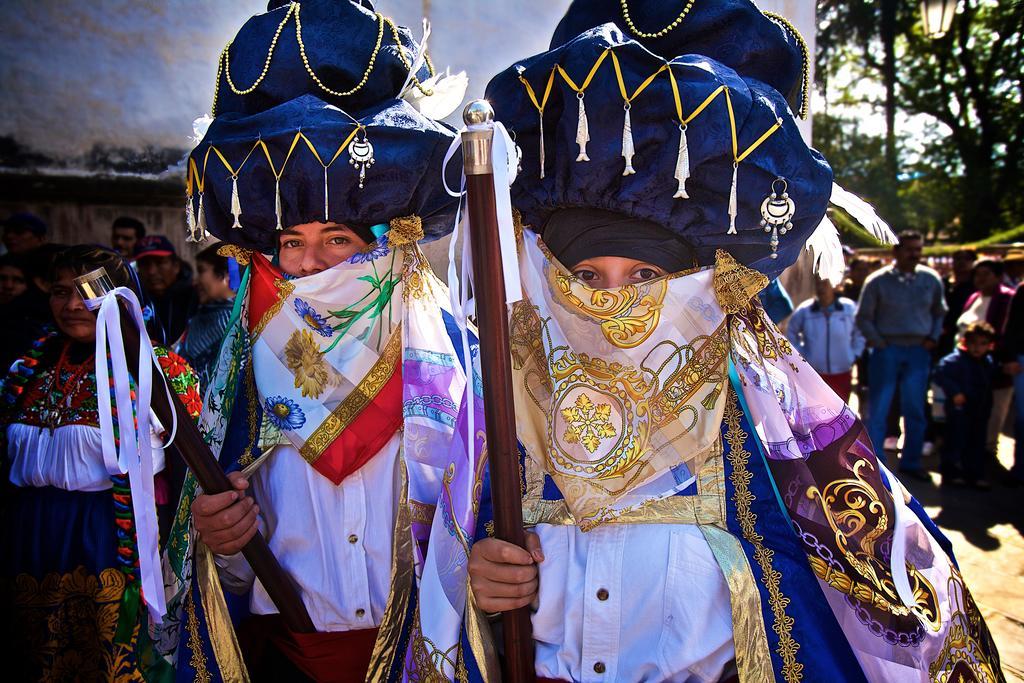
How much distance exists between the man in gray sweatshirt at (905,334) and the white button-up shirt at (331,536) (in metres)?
5.81

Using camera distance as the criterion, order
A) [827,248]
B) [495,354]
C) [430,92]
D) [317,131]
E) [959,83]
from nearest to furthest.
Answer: [495,354], [827,248], [317,131], [430,92], [959,83]

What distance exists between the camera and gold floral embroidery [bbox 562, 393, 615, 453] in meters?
1.63

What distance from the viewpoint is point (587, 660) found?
1.56 metres

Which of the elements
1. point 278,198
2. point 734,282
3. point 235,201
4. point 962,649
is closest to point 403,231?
point 278,198

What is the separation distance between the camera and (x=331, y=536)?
212 centimetres

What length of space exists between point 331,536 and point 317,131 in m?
1.12

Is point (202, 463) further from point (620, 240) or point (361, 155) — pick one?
point (620, 240)

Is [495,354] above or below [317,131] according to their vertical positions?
below

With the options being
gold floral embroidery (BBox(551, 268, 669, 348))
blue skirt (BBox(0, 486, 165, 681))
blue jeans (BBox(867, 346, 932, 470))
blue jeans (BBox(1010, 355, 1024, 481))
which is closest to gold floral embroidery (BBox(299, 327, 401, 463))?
gold floral embroidery (BBox(551, 268, 669, 348))

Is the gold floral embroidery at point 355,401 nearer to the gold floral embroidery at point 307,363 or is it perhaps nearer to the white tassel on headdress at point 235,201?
the gold floral embroidery at point 307,363

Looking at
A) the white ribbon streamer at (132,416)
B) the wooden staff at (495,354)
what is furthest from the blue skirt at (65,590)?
the wooden staff at (495,354)

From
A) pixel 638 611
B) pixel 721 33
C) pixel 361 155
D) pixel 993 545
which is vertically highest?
pixel 721 33

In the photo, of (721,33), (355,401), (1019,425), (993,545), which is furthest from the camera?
(1019,425)

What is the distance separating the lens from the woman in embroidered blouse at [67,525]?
285 centimetres
